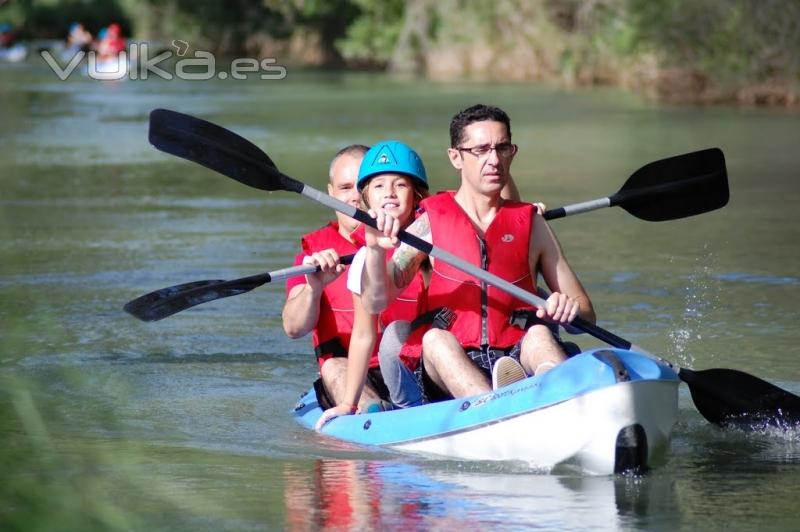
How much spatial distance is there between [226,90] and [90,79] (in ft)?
26.4

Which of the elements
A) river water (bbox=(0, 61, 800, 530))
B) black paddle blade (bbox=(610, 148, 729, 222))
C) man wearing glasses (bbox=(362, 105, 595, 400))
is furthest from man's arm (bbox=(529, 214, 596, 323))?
black paddle blade (bbox=(610, 148, 729, 222))

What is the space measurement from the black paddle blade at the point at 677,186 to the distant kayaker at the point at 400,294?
128 cm

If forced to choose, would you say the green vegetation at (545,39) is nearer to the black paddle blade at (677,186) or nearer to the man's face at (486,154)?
the man's face at (486,154)

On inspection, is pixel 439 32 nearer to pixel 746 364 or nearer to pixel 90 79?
pixel 90 79

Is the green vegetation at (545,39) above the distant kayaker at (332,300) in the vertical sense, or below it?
above

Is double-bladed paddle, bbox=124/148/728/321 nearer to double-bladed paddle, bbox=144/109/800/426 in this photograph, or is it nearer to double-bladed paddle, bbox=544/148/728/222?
double-bladed paddle, bbox=544/148/728/222

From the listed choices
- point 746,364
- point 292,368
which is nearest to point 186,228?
point 292,368

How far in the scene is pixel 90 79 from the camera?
1535 inches

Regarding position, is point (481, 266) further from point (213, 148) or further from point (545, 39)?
point (545, 39)

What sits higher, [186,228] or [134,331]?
[186,228]

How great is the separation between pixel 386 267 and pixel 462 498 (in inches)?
35.1

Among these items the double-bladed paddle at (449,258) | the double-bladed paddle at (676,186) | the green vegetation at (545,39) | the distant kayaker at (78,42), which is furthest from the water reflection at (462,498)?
the distant kayaker at (78,42)

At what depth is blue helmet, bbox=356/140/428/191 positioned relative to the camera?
5637 millimetres

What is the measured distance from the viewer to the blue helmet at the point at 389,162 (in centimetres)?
564
